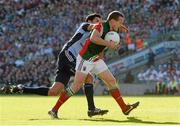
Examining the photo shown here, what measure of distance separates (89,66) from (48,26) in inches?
1005

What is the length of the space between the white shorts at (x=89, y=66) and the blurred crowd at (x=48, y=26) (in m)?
21.2

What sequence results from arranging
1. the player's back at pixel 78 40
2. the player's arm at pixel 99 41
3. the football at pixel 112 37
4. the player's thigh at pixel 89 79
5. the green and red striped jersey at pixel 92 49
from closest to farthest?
the player's arm at pixel 99 41 → the football at pixel 112 37 → the green and red striped jersey at pixel 92 49 → the player's thigh at pixel 89 79 → the player's back at pixel 78 40

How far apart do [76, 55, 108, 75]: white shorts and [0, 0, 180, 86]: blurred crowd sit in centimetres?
2123

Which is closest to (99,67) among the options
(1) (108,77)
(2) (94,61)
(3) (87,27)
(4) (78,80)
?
(2) (94,61)

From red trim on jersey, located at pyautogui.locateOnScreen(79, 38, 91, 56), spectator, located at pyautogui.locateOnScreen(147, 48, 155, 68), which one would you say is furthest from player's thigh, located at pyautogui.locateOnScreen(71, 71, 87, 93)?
spectator, located at pyautogui.locateOnScreen(147, 48, 155, 68)

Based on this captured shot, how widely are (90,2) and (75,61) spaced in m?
25.3

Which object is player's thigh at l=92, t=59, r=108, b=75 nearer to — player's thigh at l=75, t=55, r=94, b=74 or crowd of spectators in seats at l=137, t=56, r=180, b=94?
player's thigh at l=75, t=55, r=94, b=74

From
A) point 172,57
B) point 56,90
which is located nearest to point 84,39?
point 56,90

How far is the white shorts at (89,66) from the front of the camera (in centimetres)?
1281

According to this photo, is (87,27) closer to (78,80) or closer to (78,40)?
(78,40)

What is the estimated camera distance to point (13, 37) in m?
37.6

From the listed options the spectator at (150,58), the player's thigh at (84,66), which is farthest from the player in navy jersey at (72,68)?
the spectator at (150,58)

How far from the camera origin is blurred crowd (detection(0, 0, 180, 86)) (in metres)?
35.2

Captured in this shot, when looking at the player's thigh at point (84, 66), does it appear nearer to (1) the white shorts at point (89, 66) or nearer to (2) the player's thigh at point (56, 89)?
(1) the white shorts at point (89, 66)
